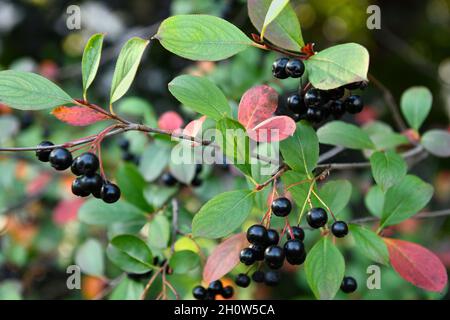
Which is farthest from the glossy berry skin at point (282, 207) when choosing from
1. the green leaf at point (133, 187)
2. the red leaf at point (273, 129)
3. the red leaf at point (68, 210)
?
the red leaf at point (68, 210)

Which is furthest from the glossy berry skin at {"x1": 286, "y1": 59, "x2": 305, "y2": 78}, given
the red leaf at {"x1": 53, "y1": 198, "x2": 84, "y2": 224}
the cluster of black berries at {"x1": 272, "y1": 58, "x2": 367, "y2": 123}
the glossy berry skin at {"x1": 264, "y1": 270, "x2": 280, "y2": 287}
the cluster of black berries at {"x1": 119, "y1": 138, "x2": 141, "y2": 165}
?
the red leaf at {"x1": 53, "y1": 198, "x2": 84, "y2": 224}

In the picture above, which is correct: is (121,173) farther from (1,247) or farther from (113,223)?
(1,247)

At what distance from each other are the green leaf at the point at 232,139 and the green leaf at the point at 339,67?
0.15 metres

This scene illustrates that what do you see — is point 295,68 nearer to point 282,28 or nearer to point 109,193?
point 282,28

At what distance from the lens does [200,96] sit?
3.07 ft

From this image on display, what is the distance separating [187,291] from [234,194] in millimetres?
472

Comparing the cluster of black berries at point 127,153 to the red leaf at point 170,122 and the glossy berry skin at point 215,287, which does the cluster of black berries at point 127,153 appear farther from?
the glossy berry skin at point 215,287

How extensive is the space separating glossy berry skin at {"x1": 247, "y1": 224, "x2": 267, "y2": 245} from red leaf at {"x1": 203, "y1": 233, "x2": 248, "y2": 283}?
12 cm

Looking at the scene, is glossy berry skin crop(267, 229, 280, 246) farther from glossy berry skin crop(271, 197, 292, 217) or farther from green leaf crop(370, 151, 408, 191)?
green leaf crop(370, 151, 408, 191)

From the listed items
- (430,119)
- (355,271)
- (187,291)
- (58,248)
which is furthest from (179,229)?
(430,119)

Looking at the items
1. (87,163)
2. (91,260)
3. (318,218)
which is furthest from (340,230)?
(91,260)

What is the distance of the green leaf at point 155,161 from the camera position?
138 centimetres

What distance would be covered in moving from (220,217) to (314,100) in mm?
268

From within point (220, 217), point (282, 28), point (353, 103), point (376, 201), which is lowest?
point (220, 217)
